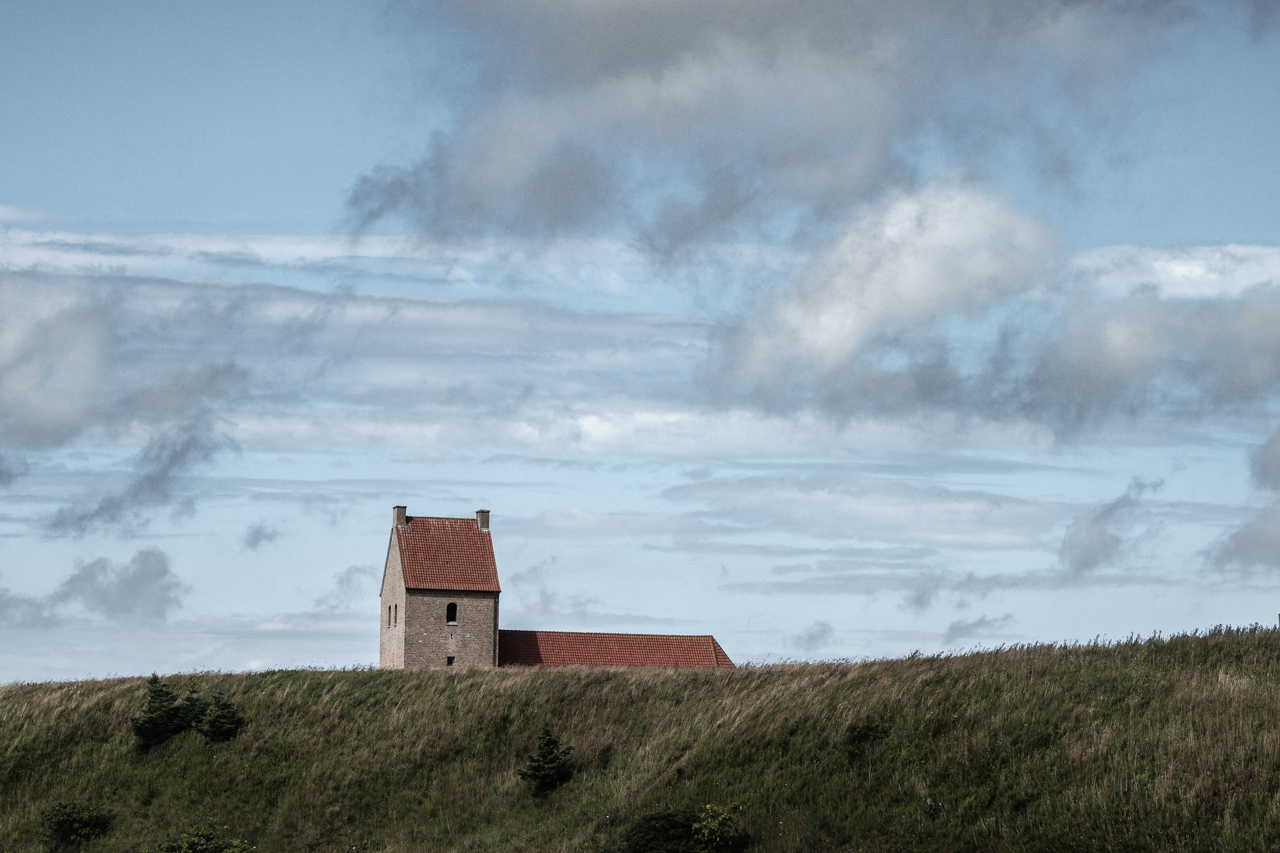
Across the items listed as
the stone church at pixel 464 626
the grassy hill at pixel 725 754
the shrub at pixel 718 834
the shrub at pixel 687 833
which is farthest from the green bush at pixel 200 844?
the stone church at pixel 464 626

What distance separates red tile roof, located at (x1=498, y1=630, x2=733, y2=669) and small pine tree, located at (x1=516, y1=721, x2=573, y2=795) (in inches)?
1089

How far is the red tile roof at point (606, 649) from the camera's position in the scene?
59594 millimetres

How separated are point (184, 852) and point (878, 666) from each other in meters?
17.2

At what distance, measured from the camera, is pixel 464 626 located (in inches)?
2306

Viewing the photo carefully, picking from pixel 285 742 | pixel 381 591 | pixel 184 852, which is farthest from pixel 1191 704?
pixel 381 591

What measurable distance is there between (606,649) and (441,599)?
8373 mm

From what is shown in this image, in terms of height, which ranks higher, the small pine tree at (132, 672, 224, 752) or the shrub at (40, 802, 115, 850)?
the small pine tree at (132, 672, 224, 752)

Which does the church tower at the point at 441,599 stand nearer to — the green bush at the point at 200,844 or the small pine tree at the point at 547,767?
the small pine tree at the point at 547,767

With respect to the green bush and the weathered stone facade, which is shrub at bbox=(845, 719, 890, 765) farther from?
the weathered stone facade

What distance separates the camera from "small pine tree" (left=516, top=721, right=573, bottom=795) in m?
31.0

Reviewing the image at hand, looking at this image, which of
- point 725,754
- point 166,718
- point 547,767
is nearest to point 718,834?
point 725,754

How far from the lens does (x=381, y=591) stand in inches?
2562

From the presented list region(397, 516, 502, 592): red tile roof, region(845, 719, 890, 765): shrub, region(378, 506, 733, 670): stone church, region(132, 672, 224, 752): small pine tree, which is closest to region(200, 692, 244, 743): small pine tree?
region(132, 672, 224, 752): small pine tree

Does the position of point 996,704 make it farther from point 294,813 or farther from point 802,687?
point 294,813
